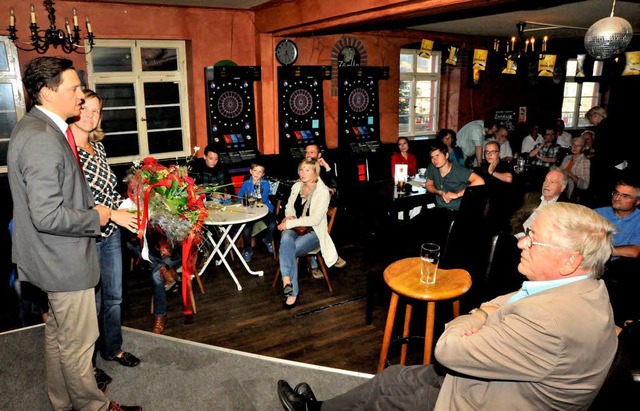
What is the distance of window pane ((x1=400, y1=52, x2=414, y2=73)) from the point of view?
8992 millimetres

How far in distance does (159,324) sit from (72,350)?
1489 millimetres

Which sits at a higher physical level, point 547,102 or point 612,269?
point 547,102

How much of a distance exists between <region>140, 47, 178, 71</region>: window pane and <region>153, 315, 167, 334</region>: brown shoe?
12.9 ft

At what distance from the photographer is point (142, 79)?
636cm

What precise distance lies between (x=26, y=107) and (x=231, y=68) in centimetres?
254

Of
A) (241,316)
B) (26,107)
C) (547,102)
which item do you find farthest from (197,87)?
(547,102)

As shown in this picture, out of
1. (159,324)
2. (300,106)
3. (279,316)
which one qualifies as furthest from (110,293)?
(300,106)

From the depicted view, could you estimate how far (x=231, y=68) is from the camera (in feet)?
21.2

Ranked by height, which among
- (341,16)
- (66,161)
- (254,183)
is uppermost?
(341,16)

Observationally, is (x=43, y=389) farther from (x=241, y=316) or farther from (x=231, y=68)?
(x=231, y=68)

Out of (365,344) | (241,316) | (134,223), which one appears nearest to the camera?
(134,223)

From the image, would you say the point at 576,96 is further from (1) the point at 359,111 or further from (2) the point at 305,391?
(2) the point at 305,391

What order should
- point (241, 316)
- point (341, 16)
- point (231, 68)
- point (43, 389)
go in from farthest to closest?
point (231, 68) < point (341, 16) < point (241, 316) < point (43, 389)

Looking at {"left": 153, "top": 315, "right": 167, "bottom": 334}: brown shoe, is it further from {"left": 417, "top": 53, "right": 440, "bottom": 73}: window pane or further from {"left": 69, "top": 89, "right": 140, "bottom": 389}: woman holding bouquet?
{"left": 417, "top": 53, "right": 440, "bottom": 73}: window pane
